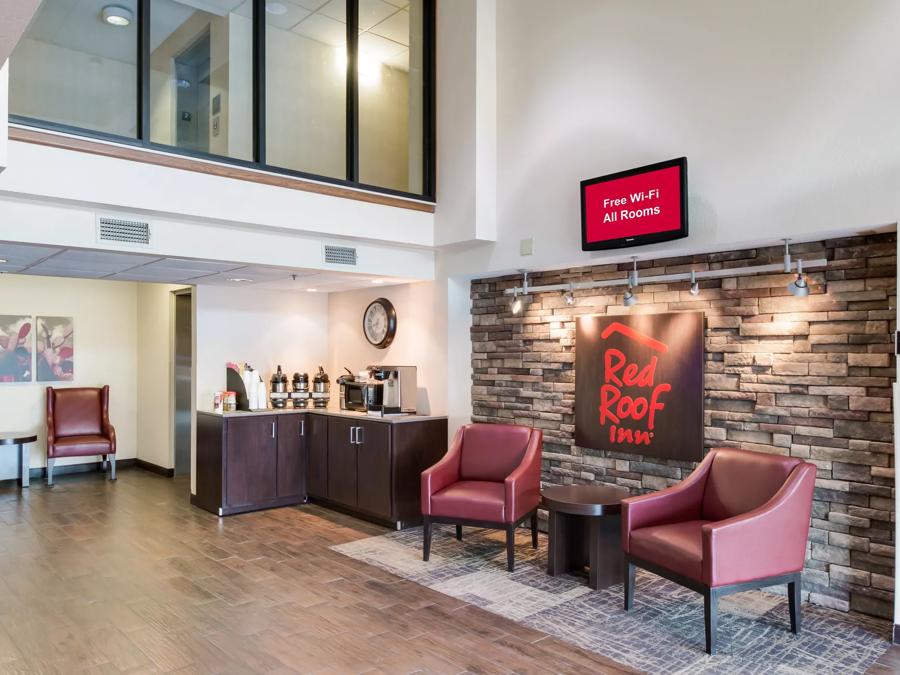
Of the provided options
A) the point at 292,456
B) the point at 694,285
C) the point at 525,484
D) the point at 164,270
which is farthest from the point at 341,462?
the point at 694,285

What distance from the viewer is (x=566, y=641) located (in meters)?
3.48

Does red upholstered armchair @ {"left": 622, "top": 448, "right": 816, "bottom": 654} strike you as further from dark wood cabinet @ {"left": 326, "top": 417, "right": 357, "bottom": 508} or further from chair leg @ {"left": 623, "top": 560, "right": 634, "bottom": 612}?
dark wood cabinet @ {"left": 326, "top": 417, "right": 357, "bottom": 508}

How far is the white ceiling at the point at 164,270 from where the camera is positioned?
470 cm

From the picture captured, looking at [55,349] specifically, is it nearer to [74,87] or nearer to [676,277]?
[74,87]

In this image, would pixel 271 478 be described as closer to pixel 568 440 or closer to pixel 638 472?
pixel 568 440

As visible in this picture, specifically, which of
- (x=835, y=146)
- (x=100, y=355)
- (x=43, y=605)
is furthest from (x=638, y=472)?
(x=100, y=355)

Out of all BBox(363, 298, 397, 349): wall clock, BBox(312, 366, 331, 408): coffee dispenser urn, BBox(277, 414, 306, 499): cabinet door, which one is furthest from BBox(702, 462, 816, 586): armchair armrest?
BBox(312, 366, 331, 408): coffee dispenser urn

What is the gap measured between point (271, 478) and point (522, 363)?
2.66m

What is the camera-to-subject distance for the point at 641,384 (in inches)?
191

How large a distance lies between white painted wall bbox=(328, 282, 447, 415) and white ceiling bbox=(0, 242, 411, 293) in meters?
0.20

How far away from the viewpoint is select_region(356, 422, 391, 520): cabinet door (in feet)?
18.6

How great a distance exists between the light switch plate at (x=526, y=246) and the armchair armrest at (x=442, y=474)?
1487 mm

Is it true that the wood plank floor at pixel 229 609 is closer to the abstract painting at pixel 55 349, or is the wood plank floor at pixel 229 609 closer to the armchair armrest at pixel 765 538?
the armchair armrest at pixel 765 538

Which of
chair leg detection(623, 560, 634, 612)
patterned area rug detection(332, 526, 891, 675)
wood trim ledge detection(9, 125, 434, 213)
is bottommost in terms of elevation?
patterned area rug detection(332, 526, 891, 675)
